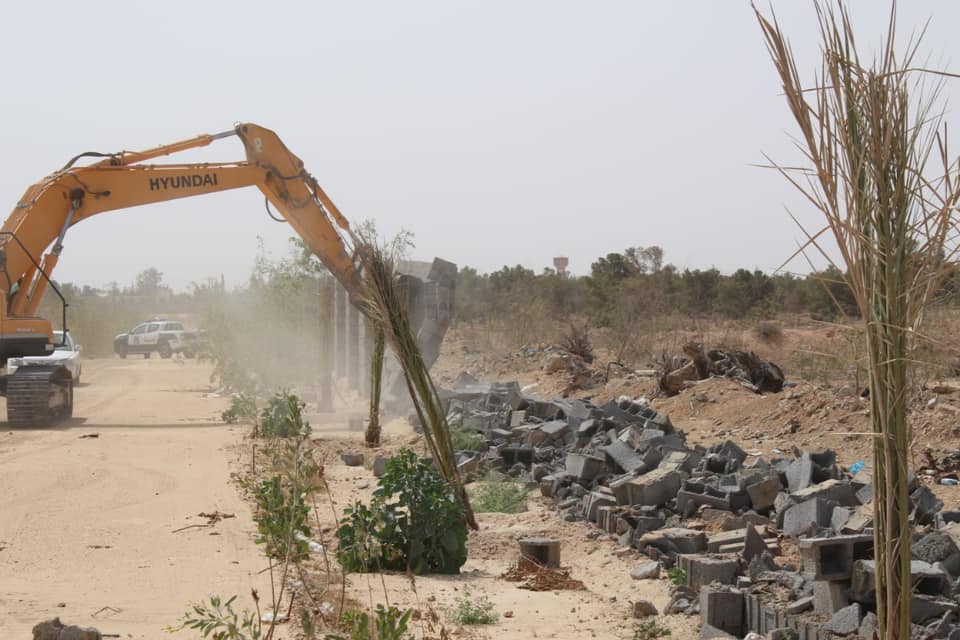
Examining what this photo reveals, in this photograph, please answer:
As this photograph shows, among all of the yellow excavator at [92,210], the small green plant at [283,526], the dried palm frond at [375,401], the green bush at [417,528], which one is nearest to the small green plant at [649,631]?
the green bush at [417,528]

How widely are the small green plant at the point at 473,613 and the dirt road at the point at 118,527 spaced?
1237 mm

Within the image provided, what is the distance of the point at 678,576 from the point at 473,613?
1.59 metres

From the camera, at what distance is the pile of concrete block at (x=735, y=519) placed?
17.4 ft

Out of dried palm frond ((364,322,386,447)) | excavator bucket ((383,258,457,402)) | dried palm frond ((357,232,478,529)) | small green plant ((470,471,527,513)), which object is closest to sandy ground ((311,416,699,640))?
small green plant ((470,471,527,513))

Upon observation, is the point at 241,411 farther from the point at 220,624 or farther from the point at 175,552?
the point at 220,624

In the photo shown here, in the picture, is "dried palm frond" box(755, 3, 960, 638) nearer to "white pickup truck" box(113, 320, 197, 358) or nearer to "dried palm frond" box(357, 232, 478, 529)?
"dried palm frond" box(357, 232, 478, 529)

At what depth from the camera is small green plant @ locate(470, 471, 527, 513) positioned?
9195 millimetres

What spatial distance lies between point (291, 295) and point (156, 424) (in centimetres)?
994

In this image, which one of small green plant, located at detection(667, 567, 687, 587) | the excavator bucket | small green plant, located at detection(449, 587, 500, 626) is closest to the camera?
small green plant, located at detection(449, 587, 500, 626)

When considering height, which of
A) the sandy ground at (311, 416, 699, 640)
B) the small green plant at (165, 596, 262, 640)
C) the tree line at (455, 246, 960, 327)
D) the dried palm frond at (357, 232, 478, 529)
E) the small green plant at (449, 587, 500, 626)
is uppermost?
the tree line at (455, 246, 960, 327)

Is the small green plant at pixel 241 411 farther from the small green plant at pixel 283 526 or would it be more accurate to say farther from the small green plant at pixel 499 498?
the small green plant at pixel 283 526

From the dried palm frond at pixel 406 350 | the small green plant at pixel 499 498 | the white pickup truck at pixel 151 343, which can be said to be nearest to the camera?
the dried palm frond at pixel 406 350

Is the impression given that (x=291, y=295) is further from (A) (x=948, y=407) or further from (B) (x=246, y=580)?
(B) (x=246, y=580)

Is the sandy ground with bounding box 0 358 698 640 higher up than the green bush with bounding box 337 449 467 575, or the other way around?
the green bush with bounding box 337 449 467 575
